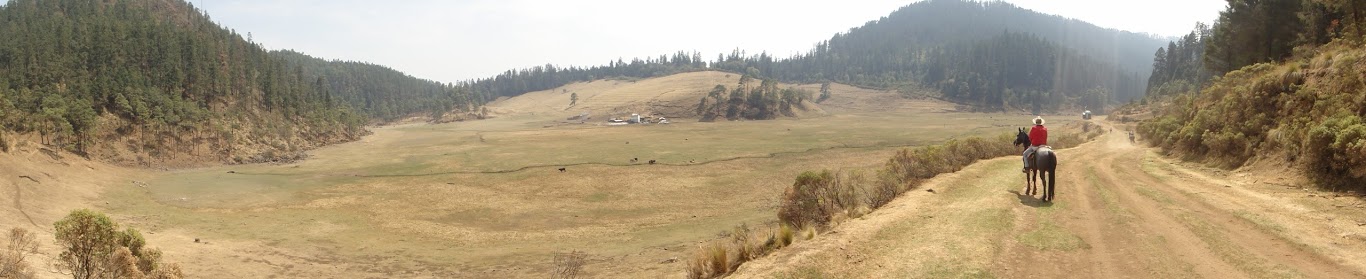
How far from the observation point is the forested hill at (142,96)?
65.2 metres

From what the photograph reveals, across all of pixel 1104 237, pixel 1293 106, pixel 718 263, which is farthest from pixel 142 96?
pixel 1293 106

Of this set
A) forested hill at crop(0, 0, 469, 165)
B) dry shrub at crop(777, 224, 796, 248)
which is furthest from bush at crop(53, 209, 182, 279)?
forested hill at crop(0, 0, 469, 165)

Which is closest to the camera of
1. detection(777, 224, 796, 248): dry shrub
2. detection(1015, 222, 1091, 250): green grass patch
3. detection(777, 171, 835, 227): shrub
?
detection(1015, 222, 1091, 250): green grass patch

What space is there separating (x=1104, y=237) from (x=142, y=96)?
343ft

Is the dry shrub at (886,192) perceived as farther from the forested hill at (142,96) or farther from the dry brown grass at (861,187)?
the forested hill at (142,96)

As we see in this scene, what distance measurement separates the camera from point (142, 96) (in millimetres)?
79312

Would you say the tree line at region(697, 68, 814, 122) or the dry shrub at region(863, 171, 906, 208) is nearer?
the dry shrub at region(863, 171, 906, 208)

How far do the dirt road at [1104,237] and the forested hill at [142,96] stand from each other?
2588 inches

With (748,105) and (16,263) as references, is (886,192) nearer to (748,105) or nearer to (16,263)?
(16,263)

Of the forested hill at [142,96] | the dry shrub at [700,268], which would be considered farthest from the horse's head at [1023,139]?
the forested hill at [142,96]

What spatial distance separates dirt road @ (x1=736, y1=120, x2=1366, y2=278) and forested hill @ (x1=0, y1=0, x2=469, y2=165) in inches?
2588

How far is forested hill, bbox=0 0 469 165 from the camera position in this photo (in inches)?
2566

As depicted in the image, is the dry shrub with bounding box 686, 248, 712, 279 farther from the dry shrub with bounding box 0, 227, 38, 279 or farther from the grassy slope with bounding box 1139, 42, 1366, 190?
the dry shrub with bounding box 0, 227, 38, 279

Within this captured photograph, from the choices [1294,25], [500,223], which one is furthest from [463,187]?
[1294,25]
